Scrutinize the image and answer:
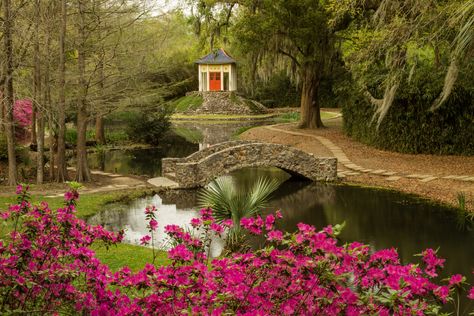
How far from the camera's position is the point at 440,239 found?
8633 millimetres

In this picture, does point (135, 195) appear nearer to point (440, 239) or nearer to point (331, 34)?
point (440, 239)

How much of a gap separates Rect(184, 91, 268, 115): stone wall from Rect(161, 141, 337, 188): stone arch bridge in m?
26.0

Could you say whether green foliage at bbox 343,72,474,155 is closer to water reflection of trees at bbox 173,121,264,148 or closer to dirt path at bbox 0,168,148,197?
dirt path at bbox 0,168,148,197

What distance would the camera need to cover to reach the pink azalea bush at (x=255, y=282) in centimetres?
283

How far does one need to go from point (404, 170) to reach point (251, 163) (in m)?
3.97

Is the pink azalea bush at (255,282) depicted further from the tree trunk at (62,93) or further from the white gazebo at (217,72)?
the white gazebo at (217,72)

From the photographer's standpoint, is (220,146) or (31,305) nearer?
(31,305)

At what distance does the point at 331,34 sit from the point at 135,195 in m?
11.6

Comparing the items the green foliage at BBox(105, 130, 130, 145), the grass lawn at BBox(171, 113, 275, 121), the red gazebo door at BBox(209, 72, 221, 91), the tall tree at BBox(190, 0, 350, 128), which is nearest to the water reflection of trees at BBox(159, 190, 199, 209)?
the tall tree at BBox(190, 0, 350, 128)

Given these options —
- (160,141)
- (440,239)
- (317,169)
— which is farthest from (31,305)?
(160,141)

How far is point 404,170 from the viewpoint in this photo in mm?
13766

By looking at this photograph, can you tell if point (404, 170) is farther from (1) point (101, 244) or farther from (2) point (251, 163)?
(1) point (101, 244)

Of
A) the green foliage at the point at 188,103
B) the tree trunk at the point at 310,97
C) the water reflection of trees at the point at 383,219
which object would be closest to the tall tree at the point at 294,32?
the tree trunk at the point at 310,97

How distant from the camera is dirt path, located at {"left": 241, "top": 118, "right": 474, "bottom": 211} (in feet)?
38.1
